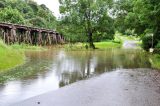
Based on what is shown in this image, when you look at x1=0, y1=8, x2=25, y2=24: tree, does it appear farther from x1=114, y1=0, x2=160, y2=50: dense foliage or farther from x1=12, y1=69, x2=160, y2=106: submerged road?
x1=12, y1=69, x2=160, y2=106: submerged road

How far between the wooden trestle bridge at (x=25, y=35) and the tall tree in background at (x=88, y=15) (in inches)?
233

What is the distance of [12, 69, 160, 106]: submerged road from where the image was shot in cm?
1053

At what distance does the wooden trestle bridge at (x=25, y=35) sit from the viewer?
43031 millimetres

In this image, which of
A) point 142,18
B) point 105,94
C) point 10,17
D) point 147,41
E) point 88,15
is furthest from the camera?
point 10,17

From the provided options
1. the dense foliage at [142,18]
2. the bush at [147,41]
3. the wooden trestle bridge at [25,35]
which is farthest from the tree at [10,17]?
the bush at [147,41]

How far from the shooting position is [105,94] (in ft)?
39.3

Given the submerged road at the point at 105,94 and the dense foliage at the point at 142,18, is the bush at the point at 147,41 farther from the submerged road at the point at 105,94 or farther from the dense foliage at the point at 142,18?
the submerged road at the point at 105,94

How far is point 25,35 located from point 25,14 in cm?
4634

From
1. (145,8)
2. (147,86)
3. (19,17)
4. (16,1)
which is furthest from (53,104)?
(16,1)

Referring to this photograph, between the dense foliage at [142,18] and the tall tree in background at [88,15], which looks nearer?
the dense foliage at [142,18]

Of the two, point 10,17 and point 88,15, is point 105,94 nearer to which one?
point 88,15

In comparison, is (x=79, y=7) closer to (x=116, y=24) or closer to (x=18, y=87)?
(x=116, y=24)

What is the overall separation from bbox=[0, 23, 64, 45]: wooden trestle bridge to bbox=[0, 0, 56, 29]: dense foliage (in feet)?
26.0

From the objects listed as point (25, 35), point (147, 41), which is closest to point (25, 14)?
point (25, 35)
